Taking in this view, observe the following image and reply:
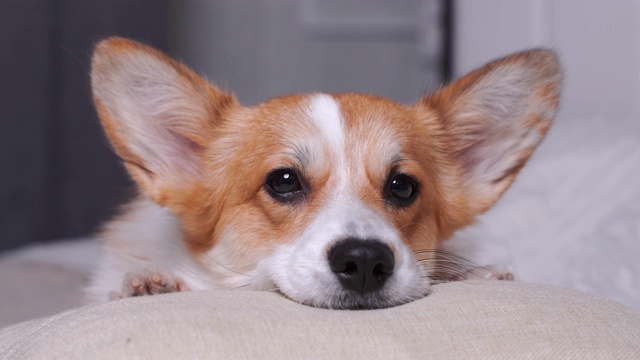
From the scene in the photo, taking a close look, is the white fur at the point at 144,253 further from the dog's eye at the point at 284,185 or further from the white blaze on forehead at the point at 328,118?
the white blaze on forehead at the point at 328,118

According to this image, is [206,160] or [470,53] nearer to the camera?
[206,160]

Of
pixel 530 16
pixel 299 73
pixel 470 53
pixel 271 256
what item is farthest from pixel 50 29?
pixel 271 256

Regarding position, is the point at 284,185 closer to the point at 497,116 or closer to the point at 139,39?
the point at 497,116

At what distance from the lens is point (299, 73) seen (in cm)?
483

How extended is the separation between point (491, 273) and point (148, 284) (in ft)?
2.22

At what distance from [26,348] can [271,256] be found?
52cm

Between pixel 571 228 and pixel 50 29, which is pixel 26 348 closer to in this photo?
pixel 571 228

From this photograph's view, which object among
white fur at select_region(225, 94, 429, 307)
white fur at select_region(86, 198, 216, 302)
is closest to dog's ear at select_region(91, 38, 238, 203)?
white fur at select_region(86, 198, 216, 302)

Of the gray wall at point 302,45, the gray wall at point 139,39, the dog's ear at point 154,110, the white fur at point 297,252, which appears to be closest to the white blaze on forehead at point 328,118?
the white fur at point 297,252

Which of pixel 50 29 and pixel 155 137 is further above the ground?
pixel 155 137

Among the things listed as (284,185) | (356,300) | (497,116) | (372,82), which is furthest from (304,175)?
(372,82)

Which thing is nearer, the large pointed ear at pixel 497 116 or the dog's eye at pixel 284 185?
the dog's eye at pixel 284 185

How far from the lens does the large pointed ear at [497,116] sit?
5.80 ft

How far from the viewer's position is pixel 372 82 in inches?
190
